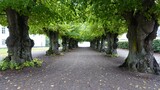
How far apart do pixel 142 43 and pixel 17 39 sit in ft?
24.3

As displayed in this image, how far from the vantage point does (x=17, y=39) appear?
14.4 m

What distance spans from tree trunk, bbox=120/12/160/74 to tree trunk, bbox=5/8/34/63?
6516 millimetres

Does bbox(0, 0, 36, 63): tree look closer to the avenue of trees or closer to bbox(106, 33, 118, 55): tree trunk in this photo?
the avenue of trees

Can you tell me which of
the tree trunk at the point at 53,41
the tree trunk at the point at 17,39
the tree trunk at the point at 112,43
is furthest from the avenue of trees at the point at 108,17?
the tree trunk at the point at 53,41

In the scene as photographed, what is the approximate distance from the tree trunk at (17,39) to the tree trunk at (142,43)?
6.52 m

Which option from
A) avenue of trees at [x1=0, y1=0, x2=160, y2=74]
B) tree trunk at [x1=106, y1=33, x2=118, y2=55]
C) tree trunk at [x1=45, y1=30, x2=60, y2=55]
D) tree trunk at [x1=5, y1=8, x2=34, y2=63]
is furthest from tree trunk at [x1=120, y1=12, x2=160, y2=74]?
tree trunk at [x1=45, y1=30, x2=60, y2=55]

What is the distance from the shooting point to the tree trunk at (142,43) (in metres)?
12.2

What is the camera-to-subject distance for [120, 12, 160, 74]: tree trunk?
40.0ft

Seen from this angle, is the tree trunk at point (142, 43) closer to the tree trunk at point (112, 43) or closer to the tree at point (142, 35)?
the tree at point (142, 35)

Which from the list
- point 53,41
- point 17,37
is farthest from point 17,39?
point 53,41

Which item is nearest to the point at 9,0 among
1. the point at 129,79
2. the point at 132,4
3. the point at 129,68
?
the point at 132,4

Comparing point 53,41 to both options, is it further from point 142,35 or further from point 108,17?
point 142,35

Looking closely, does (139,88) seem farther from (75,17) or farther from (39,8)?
(75,17)

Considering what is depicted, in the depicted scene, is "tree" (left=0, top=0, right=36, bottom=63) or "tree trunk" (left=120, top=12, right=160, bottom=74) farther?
"tree" (left=0, top=0, right=36, bottom=63)
